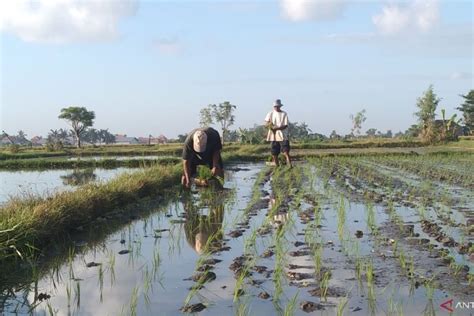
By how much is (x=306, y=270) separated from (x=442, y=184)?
502 cm

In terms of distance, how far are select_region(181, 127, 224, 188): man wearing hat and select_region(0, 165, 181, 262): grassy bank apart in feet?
2.18

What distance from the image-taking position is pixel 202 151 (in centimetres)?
650

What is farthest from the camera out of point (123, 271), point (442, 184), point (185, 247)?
point (442, 184)

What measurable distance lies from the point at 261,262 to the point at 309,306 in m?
0.87

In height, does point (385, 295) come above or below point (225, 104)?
below

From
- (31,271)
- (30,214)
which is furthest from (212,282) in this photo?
(30,214)

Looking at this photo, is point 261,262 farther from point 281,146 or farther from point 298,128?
point 298,128

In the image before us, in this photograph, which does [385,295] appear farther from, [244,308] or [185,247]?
[185,247]

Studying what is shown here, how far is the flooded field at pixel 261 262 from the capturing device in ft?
8.25

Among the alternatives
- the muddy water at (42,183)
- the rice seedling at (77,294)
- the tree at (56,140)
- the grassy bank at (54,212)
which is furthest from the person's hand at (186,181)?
the tree at (56,140)

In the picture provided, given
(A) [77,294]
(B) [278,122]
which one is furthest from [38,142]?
(A) [77,294]

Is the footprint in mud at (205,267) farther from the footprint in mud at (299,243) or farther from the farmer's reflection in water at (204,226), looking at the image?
the footprint in mud at (299,243)

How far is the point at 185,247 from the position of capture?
377 centimetres

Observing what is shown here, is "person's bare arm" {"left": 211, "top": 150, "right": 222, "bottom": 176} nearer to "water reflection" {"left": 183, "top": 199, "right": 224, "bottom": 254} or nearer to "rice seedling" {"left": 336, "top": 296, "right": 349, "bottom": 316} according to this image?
"water reflection" {"left": 183, "top": 199, "right": 224, "bottom": 254}
